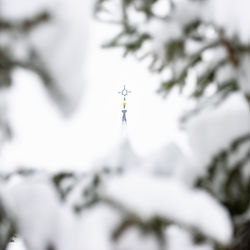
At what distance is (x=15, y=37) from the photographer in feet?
3.43

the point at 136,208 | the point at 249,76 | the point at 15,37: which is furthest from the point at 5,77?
the point at 249,76

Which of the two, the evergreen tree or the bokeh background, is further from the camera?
the evergreen tree

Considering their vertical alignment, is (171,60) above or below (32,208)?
above

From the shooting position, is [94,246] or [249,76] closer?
[94,246]

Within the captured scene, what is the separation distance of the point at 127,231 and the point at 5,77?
1.99ft

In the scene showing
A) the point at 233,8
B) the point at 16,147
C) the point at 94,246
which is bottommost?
the point at 94,246

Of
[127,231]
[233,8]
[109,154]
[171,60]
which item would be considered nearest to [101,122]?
[109,154]

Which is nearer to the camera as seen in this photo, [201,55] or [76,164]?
[76,164]

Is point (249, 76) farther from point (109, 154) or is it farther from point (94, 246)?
point (94, 246)

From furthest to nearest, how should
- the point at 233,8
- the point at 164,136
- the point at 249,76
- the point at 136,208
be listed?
the point at 164,136 → the point at 249,76 → the point at 233,8 → the point at 136,208

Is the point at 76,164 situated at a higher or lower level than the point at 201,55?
lower

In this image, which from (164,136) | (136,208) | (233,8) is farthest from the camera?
(164,136)

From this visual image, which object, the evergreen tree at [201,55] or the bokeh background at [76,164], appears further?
the evergreen tree at [201,55]

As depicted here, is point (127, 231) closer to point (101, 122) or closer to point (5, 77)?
point (101, 122)
